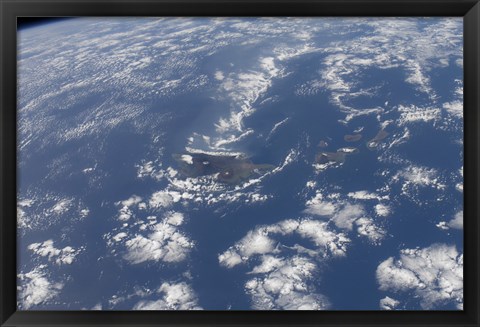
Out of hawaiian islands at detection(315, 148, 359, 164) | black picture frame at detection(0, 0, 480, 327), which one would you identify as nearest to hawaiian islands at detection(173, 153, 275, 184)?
hawaiian islands at detection(315, 148, 359, 164)

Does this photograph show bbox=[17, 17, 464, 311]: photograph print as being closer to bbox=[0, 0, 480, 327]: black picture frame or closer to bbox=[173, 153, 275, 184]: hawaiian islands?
bbox=[173, 153, 275, 184]: hawaiian islands

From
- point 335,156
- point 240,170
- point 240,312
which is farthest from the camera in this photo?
point 335,156

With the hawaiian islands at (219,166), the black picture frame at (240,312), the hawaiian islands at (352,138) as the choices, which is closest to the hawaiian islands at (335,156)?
the hawaiian islands at (352,138)

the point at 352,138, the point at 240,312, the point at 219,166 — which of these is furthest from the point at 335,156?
the point at 240,312

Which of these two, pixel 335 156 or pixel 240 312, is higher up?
pixel 240 312

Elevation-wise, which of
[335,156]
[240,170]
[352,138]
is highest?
[352,138]

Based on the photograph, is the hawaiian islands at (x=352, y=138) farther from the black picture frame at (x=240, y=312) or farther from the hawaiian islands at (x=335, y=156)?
the black picture frame at (x=240, y=312)

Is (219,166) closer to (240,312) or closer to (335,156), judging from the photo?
(335,156)

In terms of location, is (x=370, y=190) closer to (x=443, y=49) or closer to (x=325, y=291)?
(x=325, y=291)
